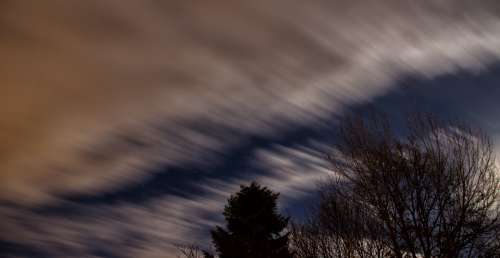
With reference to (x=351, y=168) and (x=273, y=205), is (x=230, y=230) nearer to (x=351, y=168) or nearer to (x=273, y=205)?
(x=273, y=205)

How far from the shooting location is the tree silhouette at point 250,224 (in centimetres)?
2811

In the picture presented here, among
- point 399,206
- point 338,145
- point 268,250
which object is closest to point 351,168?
point 338,145

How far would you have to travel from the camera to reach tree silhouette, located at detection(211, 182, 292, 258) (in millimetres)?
28109

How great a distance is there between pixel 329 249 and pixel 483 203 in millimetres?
4931

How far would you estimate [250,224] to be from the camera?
2978 centimetres

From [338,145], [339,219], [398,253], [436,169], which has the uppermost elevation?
[338,145]

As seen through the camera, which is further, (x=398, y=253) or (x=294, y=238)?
(x=294, y=238)

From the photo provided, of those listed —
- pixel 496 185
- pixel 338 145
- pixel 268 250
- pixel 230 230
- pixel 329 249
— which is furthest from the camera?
pixel 230 230

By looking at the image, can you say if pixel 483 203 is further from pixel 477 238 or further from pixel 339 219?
pixel 339 219

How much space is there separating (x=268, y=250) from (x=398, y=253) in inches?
391

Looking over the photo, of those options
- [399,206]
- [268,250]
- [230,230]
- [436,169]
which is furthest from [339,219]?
[230,230]

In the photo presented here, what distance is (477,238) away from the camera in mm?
14344

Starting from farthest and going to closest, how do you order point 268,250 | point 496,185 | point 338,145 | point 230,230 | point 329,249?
point 230,230, point 268,250, point 338,145, point 329,249, point 496,185

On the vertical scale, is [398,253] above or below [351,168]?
below
